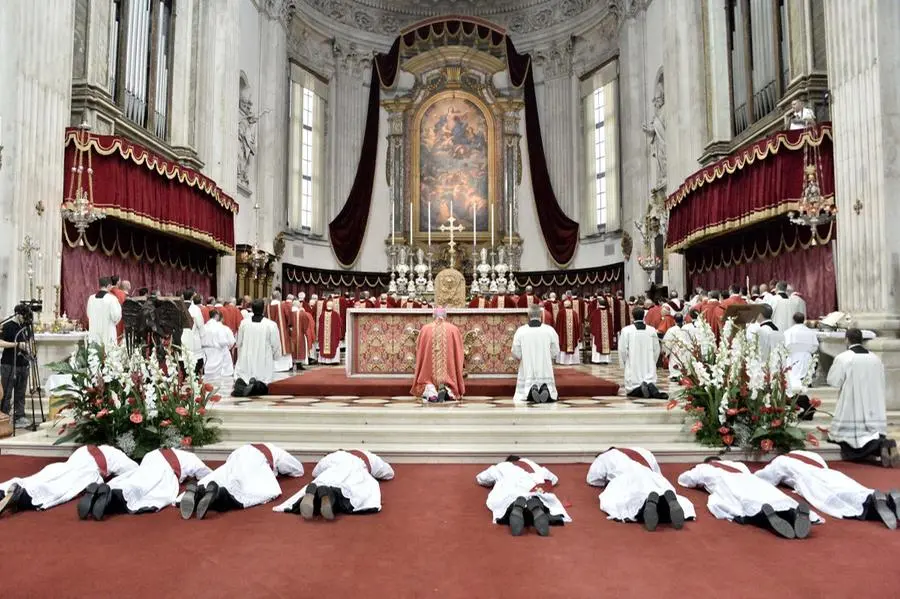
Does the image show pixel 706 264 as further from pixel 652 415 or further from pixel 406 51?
pixel 406 51

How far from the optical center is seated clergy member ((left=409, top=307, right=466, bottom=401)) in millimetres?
7395

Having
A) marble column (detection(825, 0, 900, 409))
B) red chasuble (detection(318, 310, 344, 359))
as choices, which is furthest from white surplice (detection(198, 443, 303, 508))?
red chasuble (detection(318, 310, 344, 359))

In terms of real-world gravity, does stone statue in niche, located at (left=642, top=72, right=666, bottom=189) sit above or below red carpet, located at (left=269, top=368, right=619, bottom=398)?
above

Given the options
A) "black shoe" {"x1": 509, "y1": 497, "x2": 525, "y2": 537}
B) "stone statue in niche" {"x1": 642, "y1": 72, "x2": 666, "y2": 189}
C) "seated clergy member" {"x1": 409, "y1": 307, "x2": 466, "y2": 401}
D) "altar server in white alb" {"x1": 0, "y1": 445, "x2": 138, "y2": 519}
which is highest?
"stone statue in niche" {"x1": 642, "y1": 72, "x2": 666, "y2": 189}

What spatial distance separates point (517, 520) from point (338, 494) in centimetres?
115

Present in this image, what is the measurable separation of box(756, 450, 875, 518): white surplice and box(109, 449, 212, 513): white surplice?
405cm

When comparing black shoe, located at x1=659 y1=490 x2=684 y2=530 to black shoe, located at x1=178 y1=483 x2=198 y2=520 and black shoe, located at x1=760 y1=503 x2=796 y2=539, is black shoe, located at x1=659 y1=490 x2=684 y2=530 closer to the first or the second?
black shoe, located at x1=760 y1=503 x2=796 y2=539

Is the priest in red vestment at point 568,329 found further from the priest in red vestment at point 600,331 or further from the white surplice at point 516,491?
the white surplice at point 516,491

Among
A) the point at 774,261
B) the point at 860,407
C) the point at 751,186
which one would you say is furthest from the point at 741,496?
the point at 774,261

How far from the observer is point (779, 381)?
17.4 ft

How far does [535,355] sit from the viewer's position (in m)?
7.43

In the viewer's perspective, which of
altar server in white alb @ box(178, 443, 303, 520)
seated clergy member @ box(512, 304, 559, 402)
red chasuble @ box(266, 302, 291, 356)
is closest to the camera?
altar server in white alb @ box(178, 443, 303, 520)

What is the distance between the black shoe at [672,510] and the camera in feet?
12.2

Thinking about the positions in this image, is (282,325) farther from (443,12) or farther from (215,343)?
(443,12)
